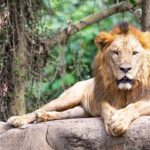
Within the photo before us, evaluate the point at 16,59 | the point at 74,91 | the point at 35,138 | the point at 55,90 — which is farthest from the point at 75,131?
the point at 55,90

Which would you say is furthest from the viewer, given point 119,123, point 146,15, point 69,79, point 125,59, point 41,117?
point 69,79

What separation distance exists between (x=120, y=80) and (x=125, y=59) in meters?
0.15

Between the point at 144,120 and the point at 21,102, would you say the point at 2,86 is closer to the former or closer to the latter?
the point at 21,102

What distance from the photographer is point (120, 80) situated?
501cm

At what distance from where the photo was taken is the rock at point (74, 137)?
4762mm

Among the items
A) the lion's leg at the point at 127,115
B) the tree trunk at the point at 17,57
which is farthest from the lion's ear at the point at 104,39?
the tree trunk at the point at 17,57

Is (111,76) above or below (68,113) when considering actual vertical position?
above

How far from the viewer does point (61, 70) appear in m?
7.04

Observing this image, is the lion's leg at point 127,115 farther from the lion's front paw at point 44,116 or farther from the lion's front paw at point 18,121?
the lion's front paw at point 18,121

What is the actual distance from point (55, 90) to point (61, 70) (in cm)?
226

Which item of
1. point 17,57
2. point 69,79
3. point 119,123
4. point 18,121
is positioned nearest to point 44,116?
point 18,121

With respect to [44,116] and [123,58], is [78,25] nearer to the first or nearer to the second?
[44,116]

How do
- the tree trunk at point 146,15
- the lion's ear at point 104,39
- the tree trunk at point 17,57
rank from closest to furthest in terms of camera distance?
the lion's ear at point 104,39 → the tree trunk at point 146,15 → the tree trunk at point 17,57

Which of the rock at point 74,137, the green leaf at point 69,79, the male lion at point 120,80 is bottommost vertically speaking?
the green leaf at point 69,79
